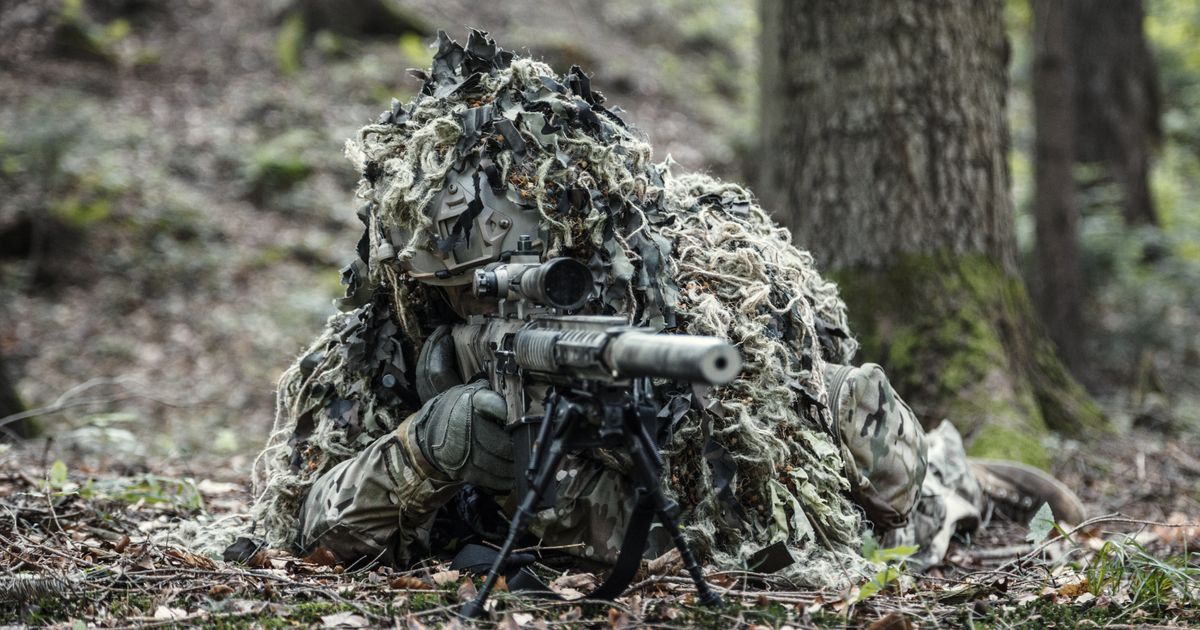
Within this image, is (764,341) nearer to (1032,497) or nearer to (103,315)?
(1032,497)

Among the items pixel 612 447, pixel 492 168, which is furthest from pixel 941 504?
pixel 492 168

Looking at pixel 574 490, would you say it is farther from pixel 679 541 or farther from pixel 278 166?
pixel 278 166

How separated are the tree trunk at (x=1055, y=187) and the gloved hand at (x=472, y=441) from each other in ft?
20.8

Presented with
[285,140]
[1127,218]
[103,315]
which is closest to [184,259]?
[103,315]

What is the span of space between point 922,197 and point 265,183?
27.1ft

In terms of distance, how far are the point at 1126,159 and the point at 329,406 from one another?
11.4 meters

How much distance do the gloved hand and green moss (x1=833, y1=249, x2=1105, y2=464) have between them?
8.71 feet

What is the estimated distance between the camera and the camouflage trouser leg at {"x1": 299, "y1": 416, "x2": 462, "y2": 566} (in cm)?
292

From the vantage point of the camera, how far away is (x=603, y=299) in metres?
2.85

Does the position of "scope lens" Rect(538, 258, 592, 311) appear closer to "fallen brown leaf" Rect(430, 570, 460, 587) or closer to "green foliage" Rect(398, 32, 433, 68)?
"fallen brown leaf" Rect(430, 570, 460, 587)

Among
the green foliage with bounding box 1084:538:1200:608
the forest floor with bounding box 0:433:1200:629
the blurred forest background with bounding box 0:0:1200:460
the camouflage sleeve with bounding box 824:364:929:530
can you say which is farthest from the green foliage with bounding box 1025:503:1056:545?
the blurred forest background with bounding box 0:0:1200:460

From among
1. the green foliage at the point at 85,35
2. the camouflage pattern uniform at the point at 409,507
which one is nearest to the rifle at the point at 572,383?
the camouflage pattern uniform at the point at 409,507

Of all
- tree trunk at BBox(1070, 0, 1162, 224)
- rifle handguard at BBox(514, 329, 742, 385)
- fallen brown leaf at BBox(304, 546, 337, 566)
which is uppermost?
tree trunk at BBox(1070, 0, 1162, 224)

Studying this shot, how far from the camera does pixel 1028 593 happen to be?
2.95 m
